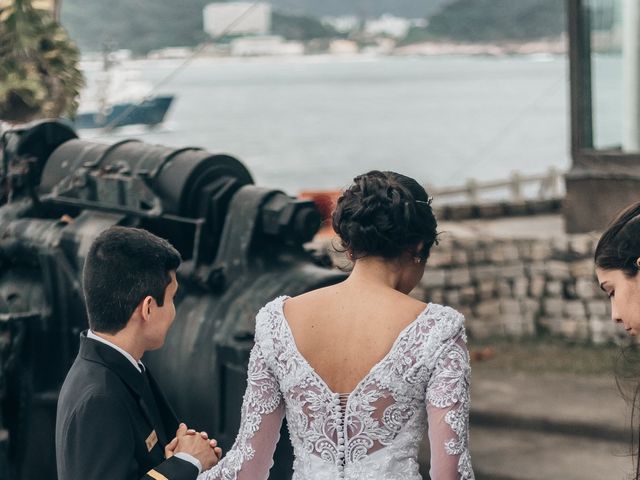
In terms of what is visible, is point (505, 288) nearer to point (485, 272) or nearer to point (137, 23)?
point (485, 272)

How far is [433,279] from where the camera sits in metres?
11.6

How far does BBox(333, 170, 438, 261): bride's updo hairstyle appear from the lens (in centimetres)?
297

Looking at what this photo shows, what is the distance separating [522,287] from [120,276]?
8.75 m

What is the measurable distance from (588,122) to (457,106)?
403ft

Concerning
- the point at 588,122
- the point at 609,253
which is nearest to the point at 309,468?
the point at 609,253

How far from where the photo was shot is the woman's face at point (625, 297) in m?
2.87

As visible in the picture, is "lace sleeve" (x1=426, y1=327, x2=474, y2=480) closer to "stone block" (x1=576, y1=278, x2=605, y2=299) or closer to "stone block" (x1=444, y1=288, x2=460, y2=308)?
"stone block" (x1=576, y1=278, x2=605, y2=299)

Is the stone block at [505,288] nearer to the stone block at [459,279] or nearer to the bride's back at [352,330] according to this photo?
the stone block at [459,279]

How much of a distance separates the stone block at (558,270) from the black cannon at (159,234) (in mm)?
6302

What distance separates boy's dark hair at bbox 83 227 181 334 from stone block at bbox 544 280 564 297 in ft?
28.1

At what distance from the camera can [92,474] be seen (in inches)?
110

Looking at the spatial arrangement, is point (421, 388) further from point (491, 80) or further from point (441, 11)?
point (491, 80)

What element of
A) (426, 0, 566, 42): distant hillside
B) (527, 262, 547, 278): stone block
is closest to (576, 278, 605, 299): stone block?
(527, 262, 547, 278): stone block

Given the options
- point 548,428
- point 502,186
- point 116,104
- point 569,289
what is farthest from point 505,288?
point 116,104
